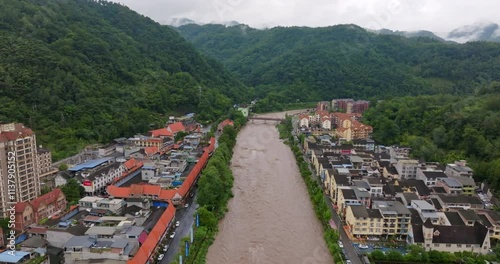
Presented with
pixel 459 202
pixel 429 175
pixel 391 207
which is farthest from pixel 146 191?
pixel 429 175

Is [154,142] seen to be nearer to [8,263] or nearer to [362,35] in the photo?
[8,263]

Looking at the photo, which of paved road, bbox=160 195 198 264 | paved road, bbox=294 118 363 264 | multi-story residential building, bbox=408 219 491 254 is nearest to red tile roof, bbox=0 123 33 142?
paved road, bbox=160 195 198 264

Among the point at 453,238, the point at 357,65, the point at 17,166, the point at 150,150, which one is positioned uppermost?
the point at 357,65

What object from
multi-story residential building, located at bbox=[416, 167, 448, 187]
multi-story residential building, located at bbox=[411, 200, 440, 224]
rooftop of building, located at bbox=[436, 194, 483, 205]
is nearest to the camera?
multi-story residential building, located at bbox=[411, 200, 440, 224]

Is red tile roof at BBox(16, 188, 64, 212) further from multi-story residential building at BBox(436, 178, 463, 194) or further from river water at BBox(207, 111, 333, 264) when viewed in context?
multi-story residential building at BBox(436, 178, 463, 194)

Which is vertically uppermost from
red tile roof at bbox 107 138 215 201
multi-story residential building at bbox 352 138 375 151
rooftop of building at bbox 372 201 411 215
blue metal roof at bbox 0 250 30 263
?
multi-story residential building at bbox 352 138 375 151

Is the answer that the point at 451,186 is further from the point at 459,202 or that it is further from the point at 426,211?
the point at 426,211
